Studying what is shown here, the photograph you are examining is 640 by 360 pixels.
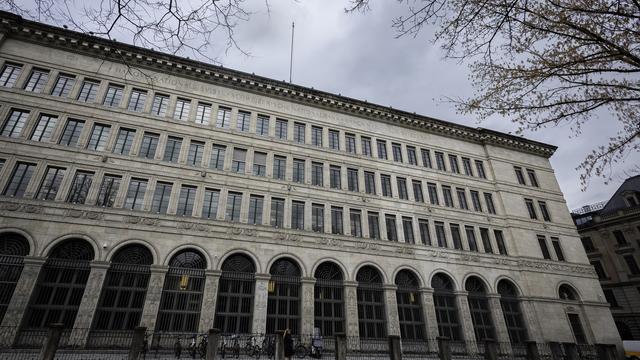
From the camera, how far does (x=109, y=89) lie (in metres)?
21.8

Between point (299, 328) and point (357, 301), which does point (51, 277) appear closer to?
point (299, 328)

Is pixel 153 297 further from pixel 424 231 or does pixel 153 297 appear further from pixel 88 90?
pixel 424 231

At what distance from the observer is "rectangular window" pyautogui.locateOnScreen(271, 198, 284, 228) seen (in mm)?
21531

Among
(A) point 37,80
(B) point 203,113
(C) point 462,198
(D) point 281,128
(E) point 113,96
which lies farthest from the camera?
(C) point 462,198

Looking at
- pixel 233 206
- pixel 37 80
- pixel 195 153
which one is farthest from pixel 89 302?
pixel 37 80

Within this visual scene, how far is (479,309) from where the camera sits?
2403cm

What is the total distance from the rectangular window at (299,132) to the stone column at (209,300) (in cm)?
1121

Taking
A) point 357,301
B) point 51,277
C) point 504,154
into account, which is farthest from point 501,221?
point 51,277

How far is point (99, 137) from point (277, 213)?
11.9 meters

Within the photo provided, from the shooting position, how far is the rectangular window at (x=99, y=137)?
20.0m

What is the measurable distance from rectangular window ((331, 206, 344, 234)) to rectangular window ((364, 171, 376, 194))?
302 centimetres

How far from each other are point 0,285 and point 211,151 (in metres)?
12.4

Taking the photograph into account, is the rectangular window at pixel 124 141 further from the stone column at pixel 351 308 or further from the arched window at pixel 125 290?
the stone column at pixel 351 308

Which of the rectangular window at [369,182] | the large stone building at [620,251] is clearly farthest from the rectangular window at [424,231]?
the large stone building at [620,251]
